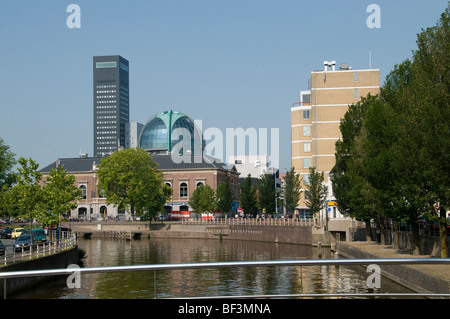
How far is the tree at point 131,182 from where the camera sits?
106 meters

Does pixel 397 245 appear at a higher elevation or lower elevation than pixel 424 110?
lower

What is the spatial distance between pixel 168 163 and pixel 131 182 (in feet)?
102

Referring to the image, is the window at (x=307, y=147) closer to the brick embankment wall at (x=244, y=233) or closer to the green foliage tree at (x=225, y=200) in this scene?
the green foliage tree at (x=225, y=200)

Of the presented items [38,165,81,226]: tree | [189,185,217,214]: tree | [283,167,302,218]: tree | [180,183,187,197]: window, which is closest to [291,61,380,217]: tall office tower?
[283,167,302,218]: tree

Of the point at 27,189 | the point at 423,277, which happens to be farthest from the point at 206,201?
the point at 423,277

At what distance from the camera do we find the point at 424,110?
32.2 meters

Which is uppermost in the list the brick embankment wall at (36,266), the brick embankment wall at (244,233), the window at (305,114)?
the window at (305,114)

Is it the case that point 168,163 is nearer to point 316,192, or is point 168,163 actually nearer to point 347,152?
point 316,192

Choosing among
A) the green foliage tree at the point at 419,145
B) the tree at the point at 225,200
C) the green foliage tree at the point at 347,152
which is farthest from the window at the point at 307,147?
the green foliage tree at the point at 419,145

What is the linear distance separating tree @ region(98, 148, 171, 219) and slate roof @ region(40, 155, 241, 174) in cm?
2054

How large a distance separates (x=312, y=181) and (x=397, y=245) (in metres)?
42.1

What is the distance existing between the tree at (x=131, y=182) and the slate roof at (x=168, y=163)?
809 inches
